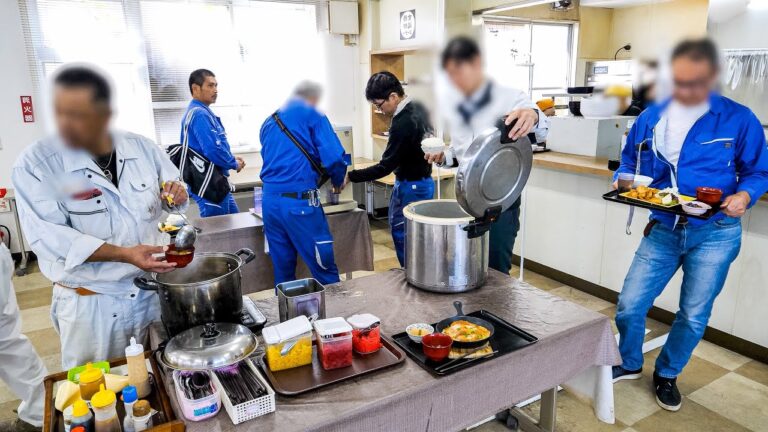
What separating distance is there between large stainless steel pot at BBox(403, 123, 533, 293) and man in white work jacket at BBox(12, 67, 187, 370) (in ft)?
2.48

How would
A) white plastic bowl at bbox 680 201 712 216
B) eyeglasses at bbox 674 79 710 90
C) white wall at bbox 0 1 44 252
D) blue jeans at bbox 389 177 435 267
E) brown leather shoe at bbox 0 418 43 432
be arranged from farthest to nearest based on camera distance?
white wall at bbox 0 1 44 252
blue jeans at bbox 389 177 435 267
brown leather shoe at bbox 0 418 43 432
white plastic bowl at bbox 680 201 712 216
eyeglasses at bbox 674 79 710 90

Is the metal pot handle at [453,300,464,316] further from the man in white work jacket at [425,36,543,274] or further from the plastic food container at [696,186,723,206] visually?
the plastic food container at [696,186,723,206]

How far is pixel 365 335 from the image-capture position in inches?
48.5

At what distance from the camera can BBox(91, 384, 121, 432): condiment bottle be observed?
925 millimetres

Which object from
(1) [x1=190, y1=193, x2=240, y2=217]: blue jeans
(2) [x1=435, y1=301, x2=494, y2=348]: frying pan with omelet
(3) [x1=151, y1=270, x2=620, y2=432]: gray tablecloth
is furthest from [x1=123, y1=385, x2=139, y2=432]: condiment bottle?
(1) [x1=190, y1=193, x2=240, y2=217]: blue jeans

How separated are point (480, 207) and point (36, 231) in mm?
1173

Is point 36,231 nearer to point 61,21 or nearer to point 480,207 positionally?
point 61,21

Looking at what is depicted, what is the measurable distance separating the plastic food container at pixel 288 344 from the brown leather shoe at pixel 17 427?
1562 millimetres

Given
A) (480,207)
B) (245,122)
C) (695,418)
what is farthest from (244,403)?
(695,418)

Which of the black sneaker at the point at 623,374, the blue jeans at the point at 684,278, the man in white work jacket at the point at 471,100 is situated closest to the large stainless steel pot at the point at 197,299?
the man in white work jacket at the point at 471,100

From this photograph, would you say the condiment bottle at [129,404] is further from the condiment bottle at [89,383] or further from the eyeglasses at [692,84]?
the eyeglasses at [692,84]

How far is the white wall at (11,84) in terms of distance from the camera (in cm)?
371

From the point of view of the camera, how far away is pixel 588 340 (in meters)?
1.46

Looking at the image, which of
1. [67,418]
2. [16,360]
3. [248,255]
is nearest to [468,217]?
[248,255]
